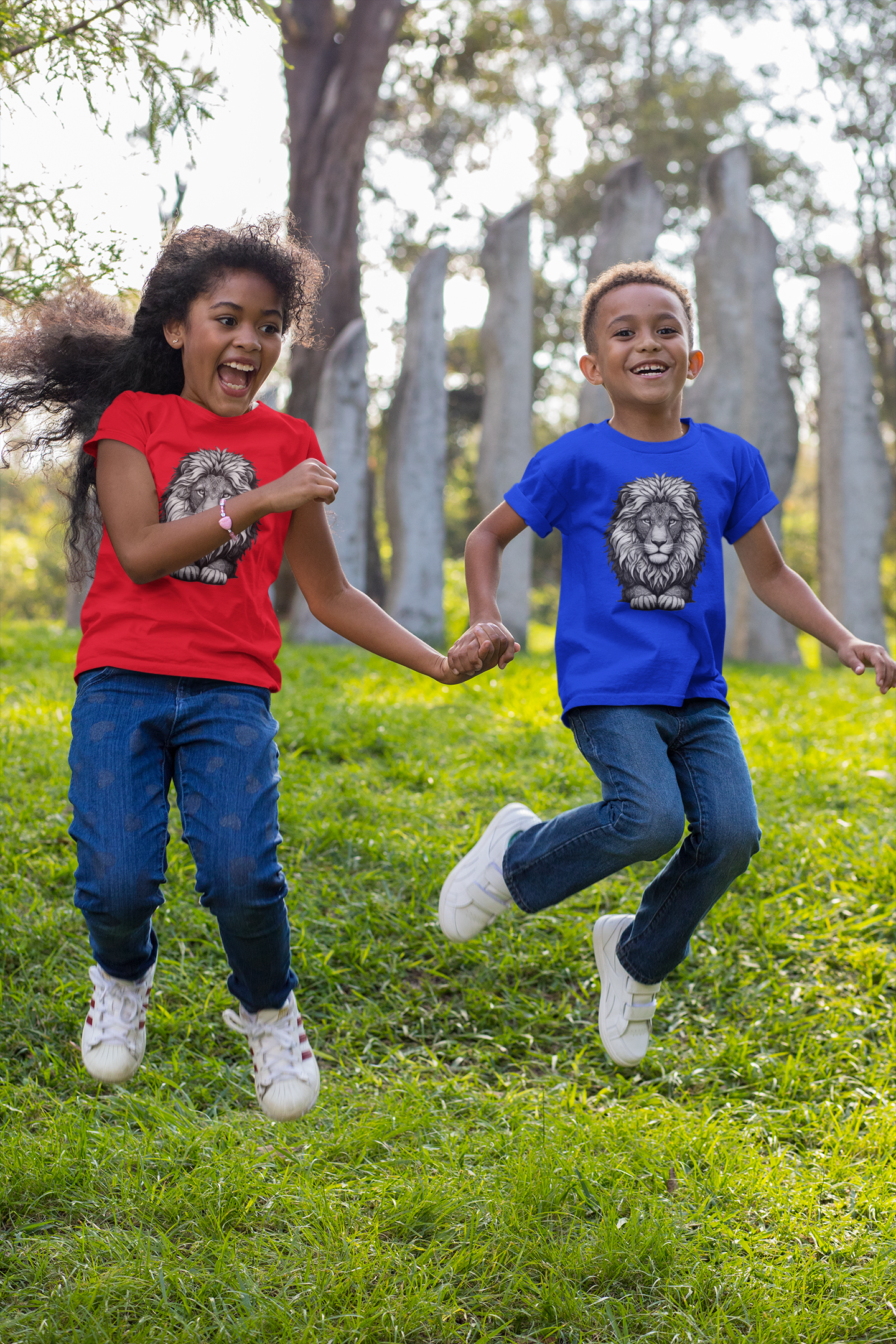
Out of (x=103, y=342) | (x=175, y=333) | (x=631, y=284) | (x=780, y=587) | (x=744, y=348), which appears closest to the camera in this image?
(x=175, y=333)

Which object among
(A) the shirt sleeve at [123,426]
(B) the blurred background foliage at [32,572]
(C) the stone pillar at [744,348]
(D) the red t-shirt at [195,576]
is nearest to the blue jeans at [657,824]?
(D) the red t-shirt at [195,576]

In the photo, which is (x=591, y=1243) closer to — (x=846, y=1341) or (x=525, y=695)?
(x=846, y=1341)

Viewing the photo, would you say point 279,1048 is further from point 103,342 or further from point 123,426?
point 103,342

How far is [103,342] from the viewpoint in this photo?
2.95 meters

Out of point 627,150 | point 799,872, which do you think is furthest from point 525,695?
point 627,150

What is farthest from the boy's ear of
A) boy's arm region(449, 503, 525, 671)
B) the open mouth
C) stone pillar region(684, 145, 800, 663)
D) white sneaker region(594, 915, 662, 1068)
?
stone pillar region(684, 145, 800, 663)

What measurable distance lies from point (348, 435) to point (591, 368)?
19.5 ft

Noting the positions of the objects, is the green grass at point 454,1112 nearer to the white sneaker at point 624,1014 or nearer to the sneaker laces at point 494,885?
the white sneaker at point 624,1014

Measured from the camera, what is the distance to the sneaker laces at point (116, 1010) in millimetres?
2533

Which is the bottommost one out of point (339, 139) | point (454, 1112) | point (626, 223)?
point (454, 1112)

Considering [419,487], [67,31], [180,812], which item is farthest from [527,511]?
[419,487]

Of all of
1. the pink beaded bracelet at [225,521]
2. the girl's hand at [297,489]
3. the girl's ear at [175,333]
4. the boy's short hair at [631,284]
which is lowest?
the pink beaded bracelet at [225,521]

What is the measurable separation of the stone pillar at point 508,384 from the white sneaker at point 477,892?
5039 millimetres

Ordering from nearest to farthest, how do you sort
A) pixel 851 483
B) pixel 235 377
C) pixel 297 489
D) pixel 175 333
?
1. pixel 297 489
2. pixel 235 377
3. pixel 175 333
4. pixel 851 483
